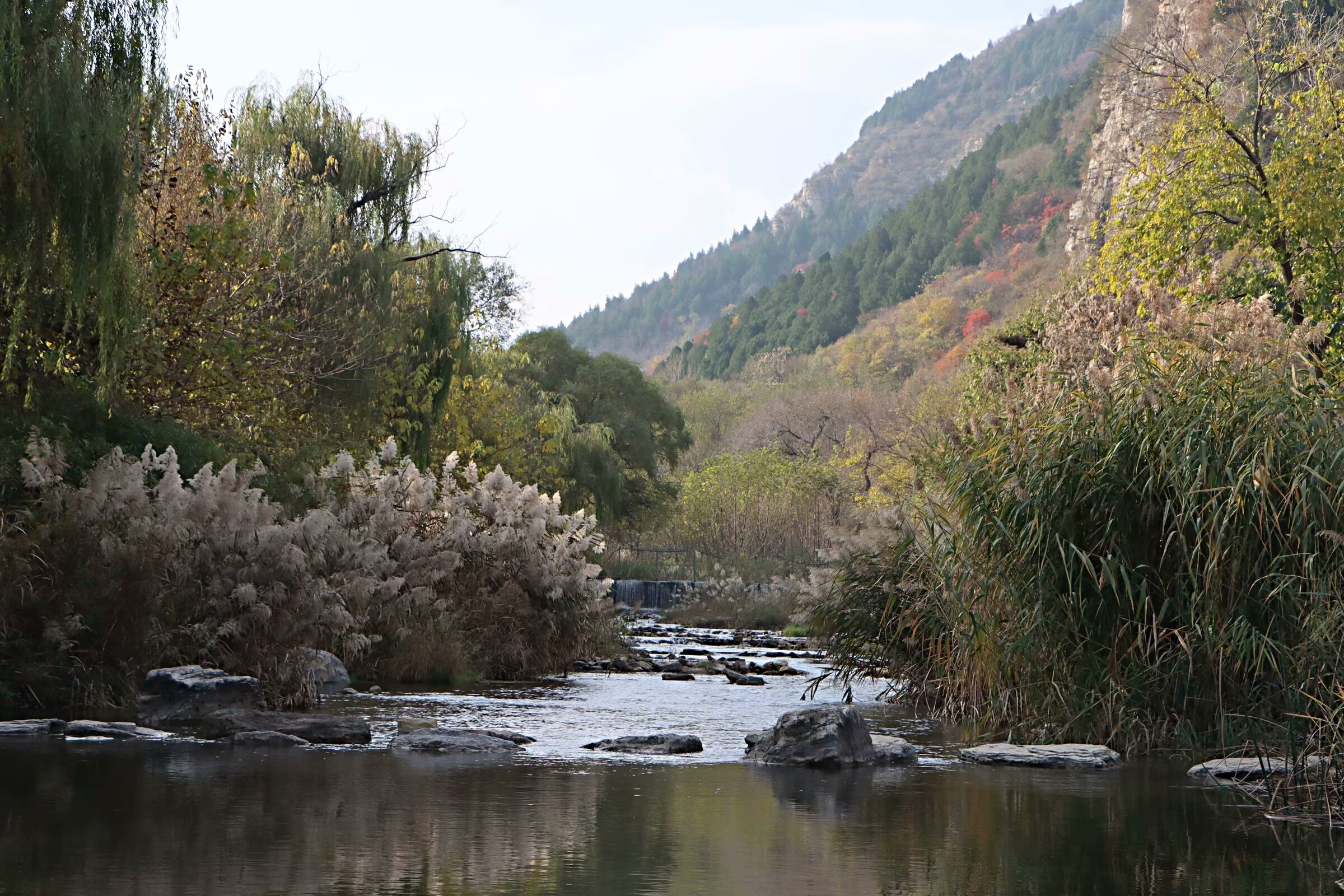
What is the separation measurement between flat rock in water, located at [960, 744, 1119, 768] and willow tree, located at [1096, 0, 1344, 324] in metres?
13.8

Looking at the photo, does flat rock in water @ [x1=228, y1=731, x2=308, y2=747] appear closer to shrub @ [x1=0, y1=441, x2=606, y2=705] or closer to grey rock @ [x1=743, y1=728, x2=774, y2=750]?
shrub @ [x1=0, y1=441, x2=606, y2=705]

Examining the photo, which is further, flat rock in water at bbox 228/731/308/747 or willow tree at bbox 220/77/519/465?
willow tree at bbox 220/77/519/465

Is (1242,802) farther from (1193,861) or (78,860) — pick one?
(78,860)

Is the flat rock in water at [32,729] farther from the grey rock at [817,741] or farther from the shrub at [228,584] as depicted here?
the grey rock at [817,741]

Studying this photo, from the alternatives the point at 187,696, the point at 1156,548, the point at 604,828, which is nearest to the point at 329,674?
the point at 187,696

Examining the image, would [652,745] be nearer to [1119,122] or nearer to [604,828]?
[604,828]

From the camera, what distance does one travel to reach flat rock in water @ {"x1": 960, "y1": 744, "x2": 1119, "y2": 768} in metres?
8.34

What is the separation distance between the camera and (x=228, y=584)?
11305mm

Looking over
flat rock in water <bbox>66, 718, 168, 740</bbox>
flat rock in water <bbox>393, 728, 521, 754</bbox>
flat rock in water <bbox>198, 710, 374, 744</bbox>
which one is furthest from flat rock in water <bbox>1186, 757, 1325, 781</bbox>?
flat rock in water <bbox>66, 718, 168, 740</bbox>

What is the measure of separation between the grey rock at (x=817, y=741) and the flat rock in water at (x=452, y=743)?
1.59 metres

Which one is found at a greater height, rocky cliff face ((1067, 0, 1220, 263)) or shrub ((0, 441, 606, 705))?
rocky cliff face ((1067, 0, 1220, 263))

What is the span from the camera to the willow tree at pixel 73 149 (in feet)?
31.3

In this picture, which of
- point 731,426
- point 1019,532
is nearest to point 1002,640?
point 1019,532

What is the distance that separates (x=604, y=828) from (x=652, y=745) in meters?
3.19
